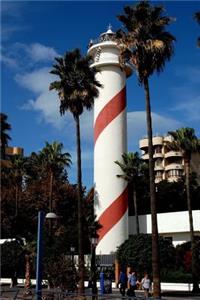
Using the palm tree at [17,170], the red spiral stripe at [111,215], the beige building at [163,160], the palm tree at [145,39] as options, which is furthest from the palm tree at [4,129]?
the beige building at [163,160]

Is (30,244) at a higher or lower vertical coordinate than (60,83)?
lower

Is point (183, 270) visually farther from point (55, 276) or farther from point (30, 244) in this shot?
point (55, 276)

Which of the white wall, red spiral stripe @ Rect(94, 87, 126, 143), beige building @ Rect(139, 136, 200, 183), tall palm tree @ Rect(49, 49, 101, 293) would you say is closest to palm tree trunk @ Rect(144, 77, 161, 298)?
tall palm tree @ Rect(49, 49, 101, 293)

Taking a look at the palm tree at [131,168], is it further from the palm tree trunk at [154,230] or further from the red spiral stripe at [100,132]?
the palm tree trunk at [154,230]

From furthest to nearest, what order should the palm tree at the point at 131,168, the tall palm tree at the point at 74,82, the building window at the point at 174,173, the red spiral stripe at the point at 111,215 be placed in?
the building window at the point at 174,173 → the palm tree at the point at 131,168 → the red spiral stripe at the point at 111,215 → the tall palm tree at the point at 74,82

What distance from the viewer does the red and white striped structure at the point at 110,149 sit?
50.5 m

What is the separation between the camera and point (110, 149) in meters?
53.2

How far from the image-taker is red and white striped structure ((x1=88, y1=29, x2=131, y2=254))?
5050cm

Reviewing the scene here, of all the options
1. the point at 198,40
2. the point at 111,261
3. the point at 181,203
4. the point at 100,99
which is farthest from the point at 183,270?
the point at 181,203

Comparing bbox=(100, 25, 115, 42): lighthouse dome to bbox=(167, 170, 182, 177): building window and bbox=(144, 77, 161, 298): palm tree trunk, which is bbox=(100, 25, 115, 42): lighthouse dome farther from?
bbox=(167, 170, 182, 177): building window

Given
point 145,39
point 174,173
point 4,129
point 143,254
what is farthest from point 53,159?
point 174,173

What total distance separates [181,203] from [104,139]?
2501 cm

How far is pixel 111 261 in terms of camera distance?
4962 centimetres

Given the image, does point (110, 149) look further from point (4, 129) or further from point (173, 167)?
point (173, 167)
